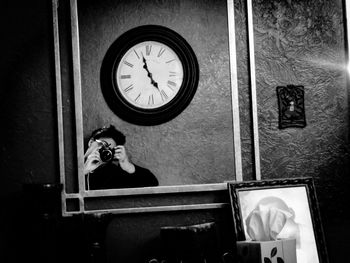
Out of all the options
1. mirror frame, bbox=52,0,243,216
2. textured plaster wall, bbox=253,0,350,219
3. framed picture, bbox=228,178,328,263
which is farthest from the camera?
textured plaster wall, bbox=253,0,350,219

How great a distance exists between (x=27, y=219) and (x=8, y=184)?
0.48 metres

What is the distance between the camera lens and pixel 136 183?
3320 millimetres

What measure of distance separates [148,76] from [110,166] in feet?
2.26

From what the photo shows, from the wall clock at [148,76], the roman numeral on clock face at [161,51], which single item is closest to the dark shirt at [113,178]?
the wall clock at [148,76]

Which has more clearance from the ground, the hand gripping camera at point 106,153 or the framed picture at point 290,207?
the hand gripping camera at point 106,153

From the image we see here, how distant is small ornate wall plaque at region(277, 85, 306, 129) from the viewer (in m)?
3.43

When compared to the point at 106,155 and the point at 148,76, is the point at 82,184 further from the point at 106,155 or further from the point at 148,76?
the point at 148,76

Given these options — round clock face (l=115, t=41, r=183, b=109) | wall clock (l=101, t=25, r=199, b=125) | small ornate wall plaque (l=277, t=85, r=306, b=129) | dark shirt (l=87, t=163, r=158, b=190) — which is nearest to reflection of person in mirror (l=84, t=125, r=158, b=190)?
dark shirt (l=87, t=163, r=158, b=190)

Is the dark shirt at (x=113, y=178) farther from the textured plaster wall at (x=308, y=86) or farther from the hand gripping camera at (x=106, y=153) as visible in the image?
the textured plaster wall at (x=308, y=86)

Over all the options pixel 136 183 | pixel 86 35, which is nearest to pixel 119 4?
pixel 86 35

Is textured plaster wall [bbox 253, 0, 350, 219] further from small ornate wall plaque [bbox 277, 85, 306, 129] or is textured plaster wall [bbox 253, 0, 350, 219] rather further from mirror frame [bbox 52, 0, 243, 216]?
mirror frame [bbox 52, 0, 243, 216]

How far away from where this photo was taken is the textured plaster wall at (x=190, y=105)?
11.0 ft

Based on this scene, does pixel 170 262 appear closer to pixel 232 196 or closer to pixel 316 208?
pixel 232 196

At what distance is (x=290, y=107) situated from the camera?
343 centimetres
